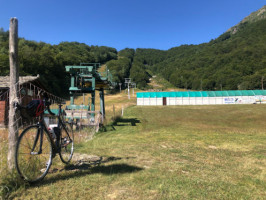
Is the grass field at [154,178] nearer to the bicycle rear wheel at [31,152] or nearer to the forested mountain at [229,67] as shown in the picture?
the bicycle rear wheel at [31,152]

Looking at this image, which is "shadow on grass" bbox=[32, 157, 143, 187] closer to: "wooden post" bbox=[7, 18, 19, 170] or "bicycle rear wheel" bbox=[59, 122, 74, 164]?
"bicycle rear wheel" bbox=[59, 122, 74, 164]

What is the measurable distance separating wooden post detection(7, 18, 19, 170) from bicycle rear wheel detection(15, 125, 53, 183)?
0.22 m

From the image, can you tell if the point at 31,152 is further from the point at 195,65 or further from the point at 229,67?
the point at 195,65

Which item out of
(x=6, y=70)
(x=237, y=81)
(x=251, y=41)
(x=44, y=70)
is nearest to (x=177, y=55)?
(x=251, y=41)

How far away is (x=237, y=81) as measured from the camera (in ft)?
330

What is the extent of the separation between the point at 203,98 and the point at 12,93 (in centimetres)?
5087

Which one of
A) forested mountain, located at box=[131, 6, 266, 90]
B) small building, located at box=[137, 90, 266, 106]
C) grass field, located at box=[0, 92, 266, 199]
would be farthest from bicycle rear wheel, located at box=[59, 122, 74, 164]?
forested mountain, located at box=[131, 6, 266, 90]

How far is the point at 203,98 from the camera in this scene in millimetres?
49344

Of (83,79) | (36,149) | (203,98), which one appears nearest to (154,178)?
(36,149)

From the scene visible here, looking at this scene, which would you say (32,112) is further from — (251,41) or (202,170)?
(251,41)

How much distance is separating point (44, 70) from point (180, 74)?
95.6 meters

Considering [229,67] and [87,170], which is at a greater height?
[229,67]

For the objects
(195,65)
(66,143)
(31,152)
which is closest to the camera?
(31,152)

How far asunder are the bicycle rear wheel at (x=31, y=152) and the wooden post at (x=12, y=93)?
0.71 ft
